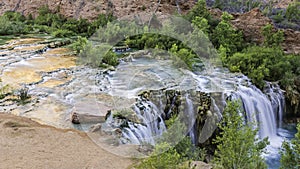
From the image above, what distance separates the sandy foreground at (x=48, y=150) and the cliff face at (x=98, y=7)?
15833 millimetres

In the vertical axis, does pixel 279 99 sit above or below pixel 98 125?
below

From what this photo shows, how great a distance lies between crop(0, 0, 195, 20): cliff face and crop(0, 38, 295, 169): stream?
8.82m

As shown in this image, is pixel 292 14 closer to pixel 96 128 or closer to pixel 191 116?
pixel 191 116

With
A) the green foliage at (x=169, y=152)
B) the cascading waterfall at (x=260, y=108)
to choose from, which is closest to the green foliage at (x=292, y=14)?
the cascading waterfall at (x=260, y=108)

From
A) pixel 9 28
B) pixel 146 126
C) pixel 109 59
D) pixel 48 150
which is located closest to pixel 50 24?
pixel 9 28

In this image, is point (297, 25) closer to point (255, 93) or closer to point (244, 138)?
point (255, 93)

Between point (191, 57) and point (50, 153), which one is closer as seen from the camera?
point (50, 153)

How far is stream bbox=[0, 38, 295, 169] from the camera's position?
9031mm

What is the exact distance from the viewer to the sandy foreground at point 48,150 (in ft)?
20.6

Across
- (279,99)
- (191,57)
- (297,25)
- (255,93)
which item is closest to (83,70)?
(191,57)

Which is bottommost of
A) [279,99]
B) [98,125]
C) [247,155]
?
[279,99]

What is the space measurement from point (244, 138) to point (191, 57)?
32.1 ft

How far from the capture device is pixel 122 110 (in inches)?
362

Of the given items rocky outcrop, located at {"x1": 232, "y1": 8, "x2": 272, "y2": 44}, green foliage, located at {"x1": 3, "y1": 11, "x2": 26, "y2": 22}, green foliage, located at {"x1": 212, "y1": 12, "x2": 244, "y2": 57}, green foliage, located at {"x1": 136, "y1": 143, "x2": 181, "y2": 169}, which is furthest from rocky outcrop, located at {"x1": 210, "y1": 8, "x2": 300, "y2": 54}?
green foliage, located at {"x1": 3, "y1": 11, "x2": 26, "y2": 22}
